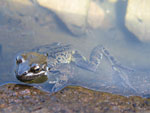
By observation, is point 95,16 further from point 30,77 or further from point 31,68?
point 30,77

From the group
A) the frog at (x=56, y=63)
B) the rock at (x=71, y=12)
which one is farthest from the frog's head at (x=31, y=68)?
the rock at (x=71, y=12)

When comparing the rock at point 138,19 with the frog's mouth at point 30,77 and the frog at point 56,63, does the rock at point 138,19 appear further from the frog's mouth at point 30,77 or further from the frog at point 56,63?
the frog's mouth at point 30,77

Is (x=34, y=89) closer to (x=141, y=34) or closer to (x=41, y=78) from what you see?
(x=41, y=78)

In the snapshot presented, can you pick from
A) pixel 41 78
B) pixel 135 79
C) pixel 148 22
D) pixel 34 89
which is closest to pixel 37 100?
pixel 34 89

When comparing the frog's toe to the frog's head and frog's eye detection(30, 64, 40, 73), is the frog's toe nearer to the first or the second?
the frog's head

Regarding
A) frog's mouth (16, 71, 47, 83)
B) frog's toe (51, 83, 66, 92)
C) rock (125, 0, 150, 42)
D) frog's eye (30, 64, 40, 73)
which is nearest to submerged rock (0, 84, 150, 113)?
frog's toe (51, 83, 66, 92)

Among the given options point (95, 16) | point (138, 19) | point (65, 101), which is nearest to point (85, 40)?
point (95, 16)
